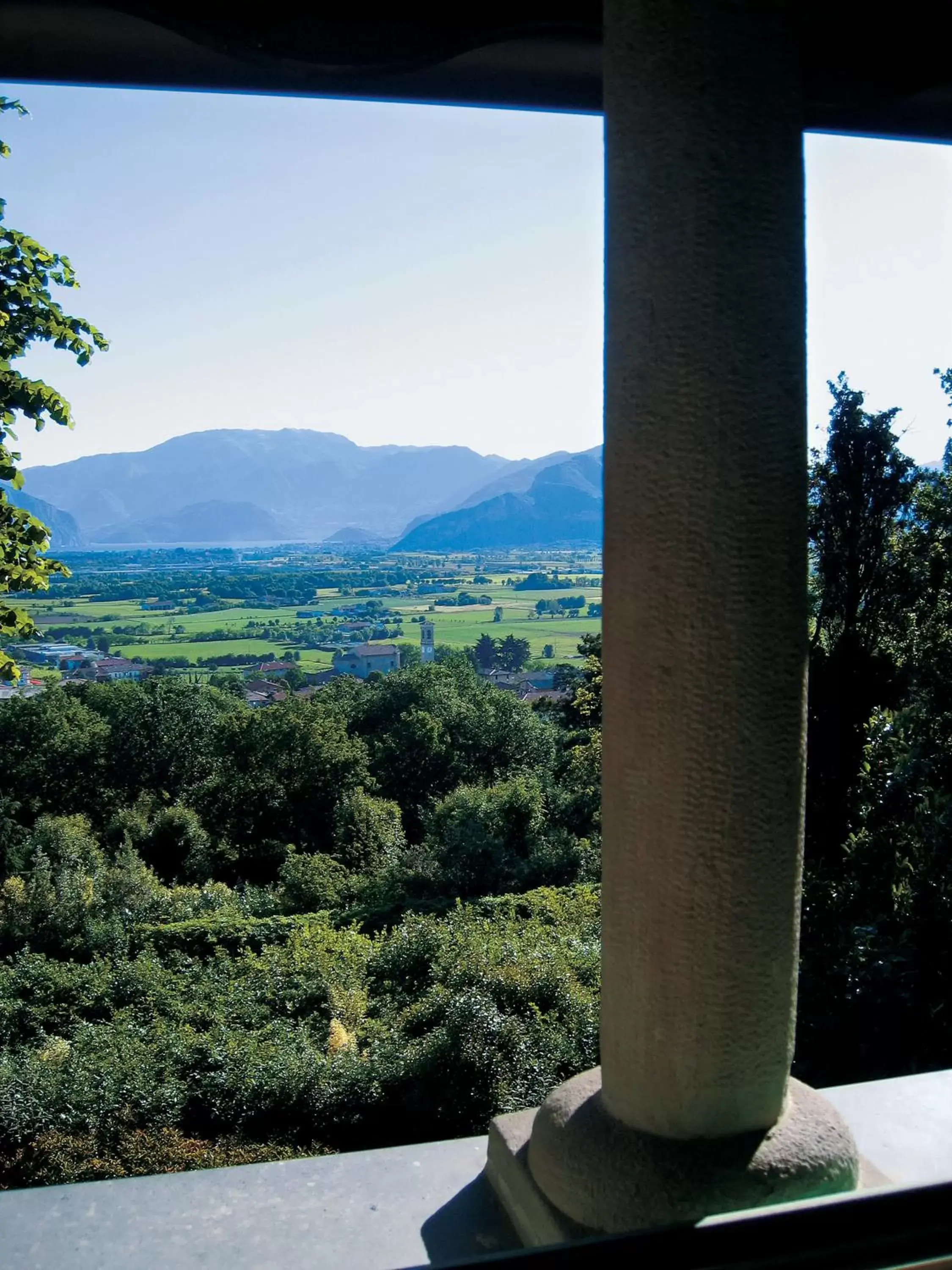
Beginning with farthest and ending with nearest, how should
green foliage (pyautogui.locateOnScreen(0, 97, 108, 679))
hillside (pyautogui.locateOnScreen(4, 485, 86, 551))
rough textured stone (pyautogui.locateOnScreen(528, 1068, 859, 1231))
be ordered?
hillside (pyautogui.locateOnScreen(4, 485, 86, 551))
green foliage (pyautogui.locateOnScreen(0, 97, 108, 679))
rough textured stone (pyautogui.locateOnScreen(528, 1068, 859, 1231))

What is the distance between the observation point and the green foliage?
412cm

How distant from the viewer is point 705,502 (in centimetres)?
110

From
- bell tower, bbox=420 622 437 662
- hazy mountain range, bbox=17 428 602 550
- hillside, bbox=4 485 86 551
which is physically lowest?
bell tower, bbox=420 622 437 662

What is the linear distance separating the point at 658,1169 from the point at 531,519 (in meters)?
71.5

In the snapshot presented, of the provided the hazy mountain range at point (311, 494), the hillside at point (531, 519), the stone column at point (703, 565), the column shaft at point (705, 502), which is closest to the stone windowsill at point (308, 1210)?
the stone column at point (703, 565)

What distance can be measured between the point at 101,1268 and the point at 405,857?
1595 cm

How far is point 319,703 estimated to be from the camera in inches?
988

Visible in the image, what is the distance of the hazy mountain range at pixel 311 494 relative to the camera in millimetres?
73312

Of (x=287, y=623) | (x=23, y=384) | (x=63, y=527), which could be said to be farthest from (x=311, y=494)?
(x=23, y=384)

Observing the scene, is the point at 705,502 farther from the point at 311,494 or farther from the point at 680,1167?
the point at 311,494

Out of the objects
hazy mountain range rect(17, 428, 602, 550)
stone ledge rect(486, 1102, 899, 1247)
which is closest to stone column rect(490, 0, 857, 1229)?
stone ledge rect(486, 1102, 899, 1247)

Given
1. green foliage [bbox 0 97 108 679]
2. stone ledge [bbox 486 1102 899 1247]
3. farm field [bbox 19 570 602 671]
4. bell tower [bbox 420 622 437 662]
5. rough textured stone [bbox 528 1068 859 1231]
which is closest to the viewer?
rough textured stone [bbox 528 1068 859 1231]

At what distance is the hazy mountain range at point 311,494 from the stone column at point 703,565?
4105 centimetres

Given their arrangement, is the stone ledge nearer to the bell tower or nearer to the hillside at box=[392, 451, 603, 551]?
the bell tower
